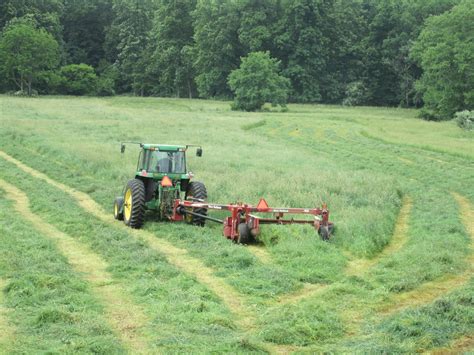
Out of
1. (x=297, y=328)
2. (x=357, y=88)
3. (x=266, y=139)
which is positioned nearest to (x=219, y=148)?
(x=266, y=139)

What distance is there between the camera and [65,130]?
42750mm

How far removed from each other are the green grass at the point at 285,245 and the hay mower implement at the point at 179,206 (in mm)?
407

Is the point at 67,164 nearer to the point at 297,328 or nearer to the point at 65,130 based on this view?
the point at 65,130

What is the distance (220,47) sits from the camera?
9825cm

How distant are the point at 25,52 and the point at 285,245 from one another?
81.1m

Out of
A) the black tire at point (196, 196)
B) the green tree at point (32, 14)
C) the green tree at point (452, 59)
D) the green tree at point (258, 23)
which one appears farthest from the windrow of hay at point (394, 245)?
the green tree at point (32, 14)

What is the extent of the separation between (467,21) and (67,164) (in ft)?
172

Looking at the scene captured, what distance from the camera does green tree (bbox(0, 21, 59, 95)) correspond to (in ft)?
290

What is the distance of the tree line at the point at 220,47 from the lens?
93.2 meters

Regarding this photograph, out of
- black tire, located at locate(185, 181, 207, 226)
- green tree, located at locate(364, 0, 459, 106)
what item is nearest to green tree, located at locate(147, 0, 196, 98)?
green tree, located at locate(364, 0, 459, 106)

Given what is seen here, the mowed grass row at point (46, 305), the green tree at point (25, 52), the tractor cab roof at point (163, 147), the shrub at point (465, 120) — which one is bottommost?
the mowed grass row at point (46, 305)

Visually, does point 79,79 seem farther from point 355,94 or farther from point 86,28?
point 355,94

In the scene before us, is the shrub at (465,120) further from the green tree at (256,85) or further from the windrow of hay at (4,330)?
the windrow of hay at (4,330)

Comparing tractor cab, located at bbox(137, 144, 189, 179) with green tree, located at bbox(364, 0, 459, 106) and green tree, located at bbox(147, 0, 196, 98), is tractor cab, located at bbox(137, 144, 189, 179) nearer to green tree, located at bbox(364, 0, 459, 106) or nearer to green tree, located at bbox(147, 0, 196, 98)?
green tree, located at bbox(364, 0, 459, 106)
